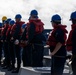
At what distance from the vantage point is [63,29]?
8.01 metres

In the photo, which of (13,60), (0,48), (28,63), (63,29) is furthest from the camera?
(0,48)

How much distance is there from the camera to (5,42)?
43.2 ft

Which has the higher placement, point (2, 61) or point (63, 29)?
point (63, 29)

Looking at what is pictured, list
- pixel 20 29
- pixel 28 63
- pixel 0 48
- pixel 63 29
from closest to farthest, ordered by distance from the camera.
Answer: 1. pixel 63 29
2. pixel 28 63
3. pixel 20 29
4. pixel 0 48

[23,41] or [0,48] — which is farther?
[0,48]

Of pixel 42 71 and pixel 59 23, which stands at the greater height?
pixel 59 23

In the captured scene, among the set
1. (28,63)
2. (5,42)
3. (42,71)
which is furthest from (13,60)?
(42,71)

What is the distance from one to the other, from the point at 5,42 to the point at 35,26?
3249 millimetres

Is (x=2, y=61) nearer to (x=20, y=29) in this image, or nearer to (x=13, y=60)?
(x=13, y=60)

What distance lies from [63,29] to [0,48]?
7.05 metres

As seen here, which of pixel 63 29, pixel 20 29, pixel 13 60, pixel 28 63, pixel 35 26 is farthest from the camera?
pixel 13 60

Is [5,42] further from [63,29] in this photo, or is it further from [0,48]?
[63,29]

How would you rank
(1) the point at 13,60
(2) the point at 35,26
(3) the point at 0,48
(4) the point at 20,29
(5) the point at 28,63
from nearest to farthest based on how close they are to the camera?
(2) the point at 35,26 → (5) the point at 28,63 → (4) the point at 20,29 → (1) the point at 13,60 → (3) the point at 0,48

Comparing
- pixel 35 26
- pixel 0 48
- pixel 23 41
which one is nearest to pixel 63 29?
pixel 35 26
